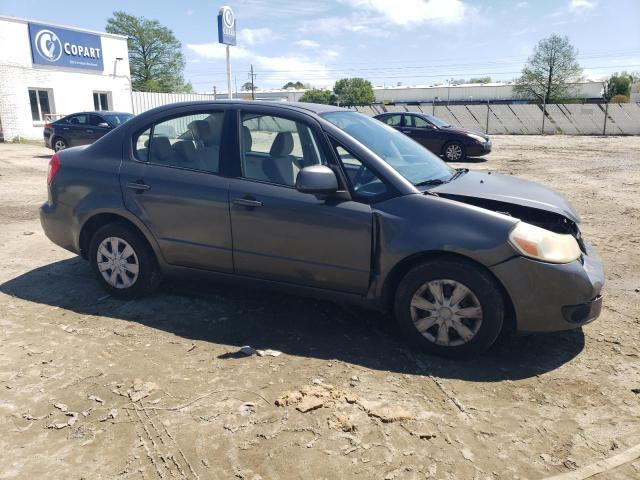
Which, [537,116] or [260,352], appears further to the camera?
[537,116]

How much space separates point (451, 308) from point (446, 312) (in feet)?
0.15

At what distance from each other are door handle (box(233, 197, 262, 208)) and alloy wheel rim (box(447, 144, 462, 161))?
13.1 metres

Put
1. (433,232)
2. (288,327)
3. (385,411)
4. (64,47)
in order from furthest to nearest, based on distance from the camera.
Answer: (64,47) < (288,327) < (433,232) < (385,411)

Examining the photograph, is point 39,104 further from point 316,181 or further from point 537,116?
point 316,181

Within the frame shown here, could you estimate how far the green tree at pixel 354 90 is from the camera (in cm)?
10450

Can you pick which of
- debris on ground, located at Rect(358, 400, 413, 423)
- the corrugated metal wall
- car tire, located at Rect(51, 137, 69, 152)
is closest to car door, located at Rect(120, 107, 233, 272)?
debris on ground, located at Rect(358, 400, 413, 423)

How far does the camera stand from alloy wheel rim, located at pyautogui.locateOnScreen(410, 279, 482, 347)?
3289 mm

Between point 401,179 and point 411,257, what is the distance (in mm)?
562

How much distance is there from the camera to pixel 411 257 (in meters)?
3.38

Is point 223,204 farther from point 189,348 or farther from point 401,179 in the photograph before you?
point 401,179

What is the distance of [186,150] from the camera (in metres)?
4.14

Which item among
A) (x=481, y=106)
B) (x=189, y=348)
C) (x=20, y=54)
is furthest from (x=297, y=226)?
(x=481, y=106)

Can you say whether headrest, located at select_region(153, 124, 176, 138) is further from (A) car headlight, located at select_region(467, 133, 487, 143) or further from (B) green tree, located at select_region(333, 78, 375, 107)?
(B) green tree, located at select_region(333, 78, 375, 107)

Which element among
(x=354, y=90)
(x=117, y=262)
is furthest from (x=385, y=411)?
(x=354, y=90)
